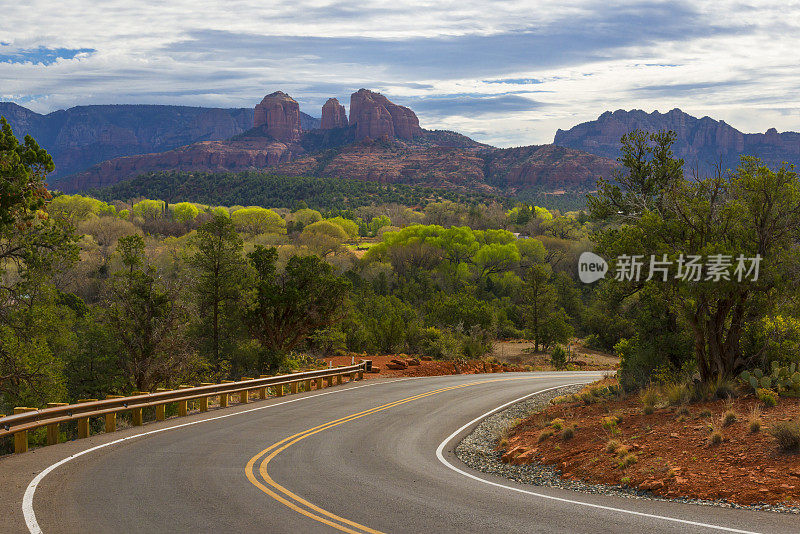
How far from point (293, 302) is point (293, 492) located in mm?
24634

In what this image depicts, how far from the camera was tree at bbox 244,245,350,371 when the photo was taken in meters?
32.7

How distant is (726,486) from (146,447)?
384 inches

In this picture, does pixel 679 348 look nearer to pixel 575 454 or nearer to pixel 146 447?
pixel 575 454

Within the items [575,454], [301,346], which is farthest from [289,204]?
[575,454]

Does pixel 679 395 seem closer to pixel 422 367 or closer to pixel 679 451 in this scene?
pixel 679 451

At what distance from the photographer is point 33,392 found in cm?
2119

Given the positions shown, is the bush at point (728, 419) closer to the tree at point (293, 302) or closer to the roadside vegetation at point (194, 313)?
the roadside vegetation at point (194, 313)

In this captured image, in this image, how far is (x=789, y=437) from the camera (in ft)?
30.4

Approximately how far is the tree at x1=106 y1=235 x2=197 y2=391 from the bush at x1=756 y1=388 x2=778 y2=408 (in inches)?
770

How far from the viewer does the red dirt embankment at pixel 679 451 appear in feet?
28.4

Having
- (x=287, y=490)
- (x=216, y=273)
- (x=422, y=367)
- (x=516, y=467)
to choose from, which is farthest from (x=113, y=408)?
(x=422, y=367)

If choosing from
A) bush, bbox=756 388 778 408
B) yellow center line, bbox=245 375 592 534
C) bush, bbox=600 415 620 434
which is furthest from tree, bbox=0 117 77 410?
bush, bbox=756 388 778 408

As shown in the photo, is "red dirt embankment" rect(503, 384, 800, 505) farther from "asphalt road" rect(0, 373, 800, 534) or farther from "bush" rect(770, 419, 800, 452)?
"asphalt road" rect(0, 373, 800, 534)

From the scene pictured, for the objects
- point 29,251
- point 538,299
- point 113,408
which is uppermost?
point 29,251
